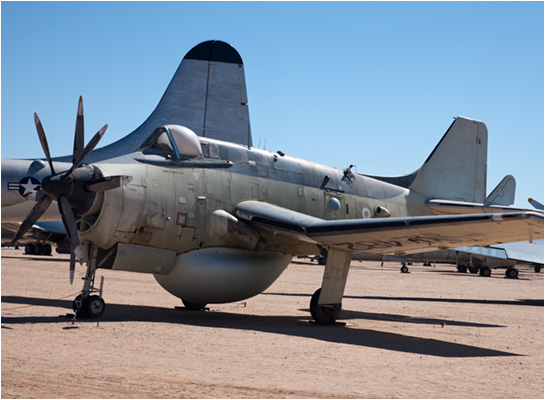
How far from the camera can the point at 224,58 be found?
39000 millimetres

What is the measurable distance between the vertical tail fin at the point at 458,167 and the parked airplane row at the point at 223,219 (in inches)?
91.5

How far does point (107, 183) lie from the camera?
14.6m

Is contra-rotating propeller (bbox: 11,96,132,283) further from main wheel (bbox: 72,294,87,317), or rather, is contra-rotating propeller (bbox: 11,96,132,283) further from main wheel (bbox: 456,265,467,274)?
main wheel (bbox: 456,265,467,274)

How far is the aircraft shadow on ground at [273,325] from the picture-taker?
1350cm

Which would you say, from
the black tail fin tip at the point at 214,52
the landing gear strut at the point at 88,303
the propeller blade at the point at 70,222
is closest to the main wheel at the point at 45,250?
the black tail fin tip at the point at 214,52

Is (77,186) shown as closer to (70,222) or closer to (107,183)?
(107,183)

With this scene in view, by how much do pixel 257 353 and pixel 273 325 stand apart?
481 centimetres

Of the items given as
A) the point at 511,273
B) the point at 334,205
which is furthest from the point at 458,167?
the point at 511,273

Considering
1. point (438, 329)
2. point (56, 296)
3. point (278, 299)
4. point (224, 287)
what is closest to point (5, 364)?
point (224, 287)

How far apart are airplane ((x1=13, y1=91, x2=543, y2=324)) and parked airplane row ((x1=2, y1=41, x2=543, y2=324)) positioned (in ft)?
0.09

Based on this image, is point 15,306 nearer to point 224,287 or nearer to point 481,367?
point 224,287

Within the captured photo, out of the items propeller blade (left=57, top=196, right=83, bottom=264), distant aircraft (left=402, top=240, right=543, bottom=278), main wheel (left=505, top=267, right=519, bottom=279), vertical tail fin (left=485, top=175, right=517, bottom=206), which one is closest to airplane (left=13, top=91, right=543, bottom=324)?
propeller blade (left=57, top=196, right=83, bottom=264)

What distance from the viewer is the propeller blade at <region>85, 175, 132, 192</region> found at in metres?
14.3

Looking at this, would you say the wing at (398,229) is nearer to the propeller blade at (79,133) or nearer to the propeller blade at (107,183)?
the propeller blade at (107,183)
